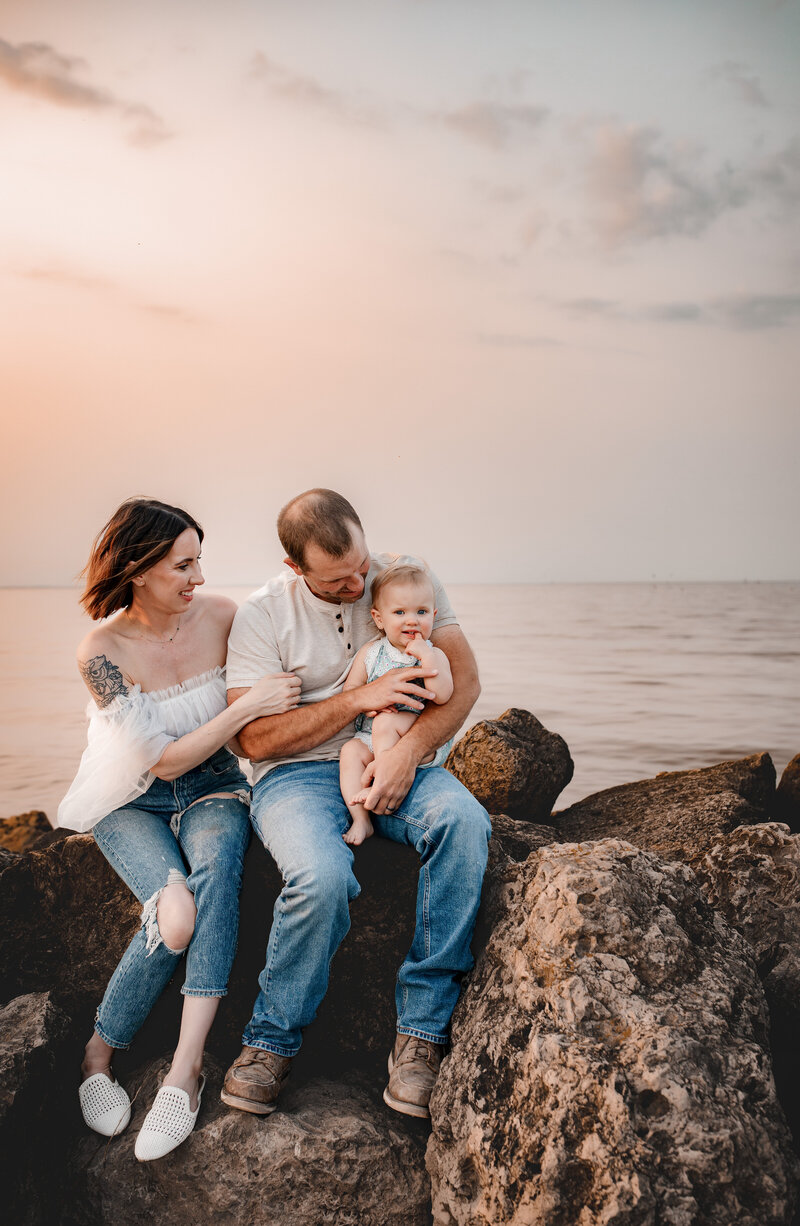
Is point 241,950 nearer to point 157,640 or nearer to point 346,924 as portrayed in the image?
point 346,924

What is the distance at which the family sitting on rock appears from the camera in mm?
3170

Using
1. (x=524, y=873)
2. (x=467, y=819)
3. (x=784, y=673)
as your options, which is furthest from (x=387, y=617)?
(x=784, y=673)

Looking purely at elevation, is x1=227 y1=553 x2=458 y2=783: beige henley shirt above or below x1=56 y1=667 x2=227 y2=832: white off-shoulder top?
above

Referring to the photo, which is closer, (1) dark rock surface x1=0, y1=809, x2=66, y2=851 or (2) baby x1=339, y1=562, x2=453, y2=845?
(2) baby x1=339, y1=562, x2=453, y2=845

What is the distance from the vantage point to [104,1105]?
10.8 feet

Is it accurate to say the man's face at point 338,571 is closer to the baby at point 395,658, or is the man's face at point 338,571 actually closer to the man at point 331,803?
the man at point 331,803

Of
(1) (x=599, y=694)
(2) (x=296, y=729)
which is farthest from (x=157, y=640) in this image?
(1) (x=599, y=694)

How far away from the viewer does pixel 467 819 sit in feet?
10.9

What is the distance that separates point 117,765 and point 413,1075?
5.49 ft

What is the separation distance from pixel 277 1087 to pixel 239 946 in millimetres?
675

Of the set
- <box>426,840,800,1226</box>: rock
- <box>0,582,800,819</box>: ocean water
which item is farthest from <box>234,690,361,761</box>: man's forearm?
<box>0,582,800,819</box>: ocean water

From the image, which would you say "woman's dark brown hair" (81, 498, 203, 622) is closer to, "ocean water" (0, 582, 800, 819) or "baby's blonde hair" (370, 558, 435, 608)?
"baby's blonde hair" (370, 558, 435, 608)

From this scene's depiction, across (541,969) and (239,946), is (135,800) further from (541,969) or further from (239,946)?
(541,969)

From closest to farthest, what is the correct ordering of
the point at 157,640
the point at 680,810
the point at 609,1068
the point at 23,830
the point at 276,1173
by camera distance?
1. the point at 609,1068
2. the point at 276,1173
3. the point at 157,640
4. the point at 680,810
5. the point at 23,830
